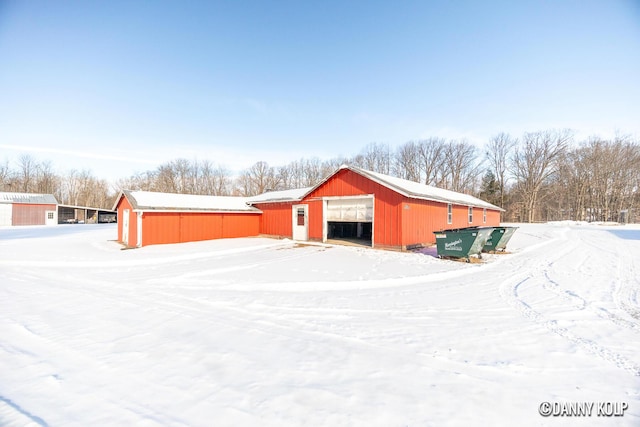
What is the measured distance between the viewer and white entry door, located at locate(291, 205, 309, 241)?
17234 mm

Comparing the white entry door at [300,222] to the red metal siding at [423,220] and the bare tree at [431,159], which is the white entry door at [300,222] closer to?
the red metal siding at [423,220]

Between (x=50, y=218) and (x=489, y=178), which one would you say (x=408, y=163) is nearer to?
(x=489, y=178)

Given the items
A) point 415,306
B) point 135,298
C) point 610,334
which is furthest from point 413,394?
point 135,298

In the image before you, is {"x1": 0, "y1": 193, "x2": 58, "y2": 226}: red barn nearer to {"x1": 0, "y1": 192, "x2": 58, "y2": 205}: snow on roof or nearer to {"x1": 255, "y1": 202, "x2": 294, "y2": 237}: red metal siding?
{"x1": 0, "y1": 192, "x2": 58, "y2": 205}: snow on roof

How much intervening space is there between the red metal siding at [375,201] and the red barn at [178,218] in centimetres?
567

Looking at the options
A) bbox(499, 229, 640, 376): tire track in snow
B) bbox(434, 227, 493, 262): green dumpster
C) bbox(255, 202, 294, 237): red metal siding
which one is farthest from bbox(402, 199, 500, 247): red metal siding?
bbox(255, 202, 294, 237): red metal siding

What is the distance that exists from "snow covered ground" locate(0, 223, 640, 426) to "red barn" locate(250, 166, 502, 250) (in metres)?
5.96

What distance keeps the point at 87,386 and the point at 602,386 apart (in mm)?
5532

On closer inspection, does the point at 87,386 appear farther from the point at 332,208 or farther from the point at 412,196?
the point at 332,208

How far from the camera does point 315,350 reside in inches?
148

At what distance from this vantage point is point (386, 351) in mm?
3771

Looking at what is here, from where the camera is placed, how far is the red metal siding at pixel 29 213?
33.4m

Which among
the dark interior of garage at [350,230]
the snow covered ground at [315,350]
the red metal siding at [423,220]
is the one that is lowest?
the snow covered ground at [315,350]

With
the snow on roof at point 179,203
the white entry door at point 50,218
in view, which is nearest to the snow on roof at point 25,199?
the white entry door at point 50,218
